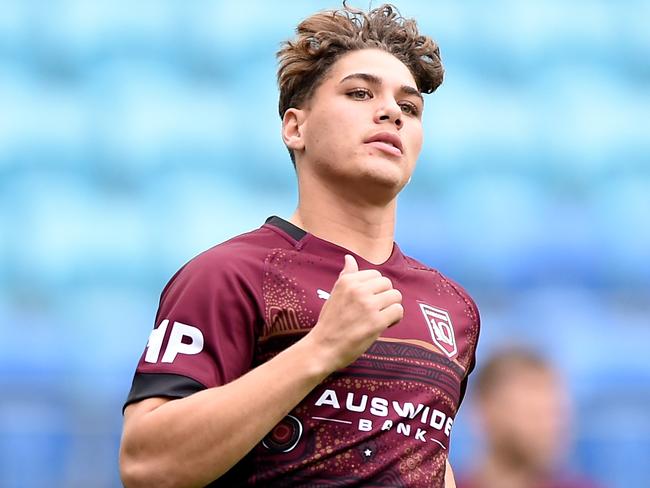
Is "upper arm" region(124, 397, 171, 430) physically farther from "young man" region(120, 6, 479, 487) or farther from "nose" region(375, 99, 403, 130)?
"nose" region(375, 99, 403, 130)

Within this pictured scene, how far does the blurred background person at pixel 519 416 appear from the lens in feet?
10.0

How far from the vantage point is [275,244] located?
2652 mm

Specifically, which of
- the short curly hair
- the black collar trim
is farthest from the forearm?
the short curly hair

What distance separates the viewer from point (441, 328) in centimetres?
272

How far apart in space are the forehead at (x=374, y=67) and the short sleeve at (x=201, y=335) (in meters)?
0.59

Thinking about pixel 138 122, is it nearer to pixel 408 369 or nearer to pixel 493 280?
pixel 493 280

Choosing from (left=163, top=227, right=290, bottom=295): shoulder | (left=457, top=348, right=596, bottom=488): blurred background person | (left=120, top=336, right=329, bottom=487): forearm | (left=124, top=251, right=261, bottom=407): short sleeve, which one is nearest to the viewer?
(left=120, top=336, right=329, bottom=487): forearm

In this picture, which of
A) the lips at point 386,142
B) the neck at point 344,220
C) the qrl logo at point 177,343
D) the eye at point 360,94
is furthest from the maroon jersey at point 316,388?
the eye at point 360,94

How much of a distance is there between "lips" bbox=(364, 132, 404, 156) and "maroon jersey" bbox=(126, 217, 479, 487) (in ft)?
0.87

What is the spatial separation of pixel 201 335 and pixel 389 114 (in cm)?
68

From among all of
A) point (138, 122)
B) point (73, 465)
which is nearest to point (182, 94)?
point (138, 122)

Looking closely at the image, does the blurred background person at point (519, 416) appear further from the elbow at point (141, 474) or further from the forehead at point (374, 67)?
the elbow at point (141, 474)

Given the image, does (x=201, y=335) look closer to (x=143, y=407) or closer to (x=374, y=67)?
(x=143, y=407)

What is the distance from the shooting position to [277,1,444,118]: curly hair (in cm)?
288
